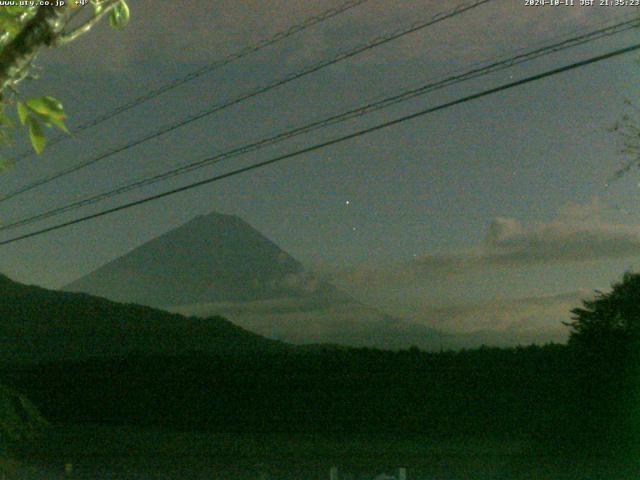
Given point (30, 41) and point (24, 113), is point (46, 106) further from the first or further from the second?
point (30, 41)

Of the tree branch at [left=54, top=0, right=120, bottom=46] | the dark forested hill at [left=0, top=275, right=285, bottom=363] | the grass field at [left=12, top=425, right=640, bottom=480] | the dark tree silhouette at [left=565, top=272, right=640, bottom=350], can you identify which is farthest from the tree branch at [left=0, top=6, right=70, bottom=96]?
the dark forested hill at [left=0, top=275, right=285, bottom=363]

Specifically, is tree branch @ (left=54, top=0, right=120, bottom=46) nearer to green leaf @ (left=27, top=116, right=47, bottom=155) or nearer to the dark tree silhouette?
green leaf @ (left=27, top=116, right=47, bottom=155)

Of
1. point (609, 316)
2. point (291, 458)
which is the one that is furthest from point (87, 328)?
point (609, 316)

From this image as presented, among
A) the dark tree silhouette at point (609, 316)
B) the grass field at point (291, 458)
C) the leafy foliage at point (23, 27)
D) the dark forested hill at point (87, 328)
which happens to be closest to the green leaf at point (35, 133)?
the leafy foliage at point (23, 27)

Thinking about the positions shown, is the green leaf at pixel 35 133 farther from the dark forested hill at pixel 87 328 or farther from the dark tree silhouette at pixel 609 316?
the dark forested hill at pixel 87 328

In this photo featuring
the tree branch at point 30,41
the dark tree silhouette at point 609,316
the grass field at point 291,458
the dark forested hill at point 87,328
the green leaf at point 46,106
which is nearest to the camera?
the green leaf at point 46,106
